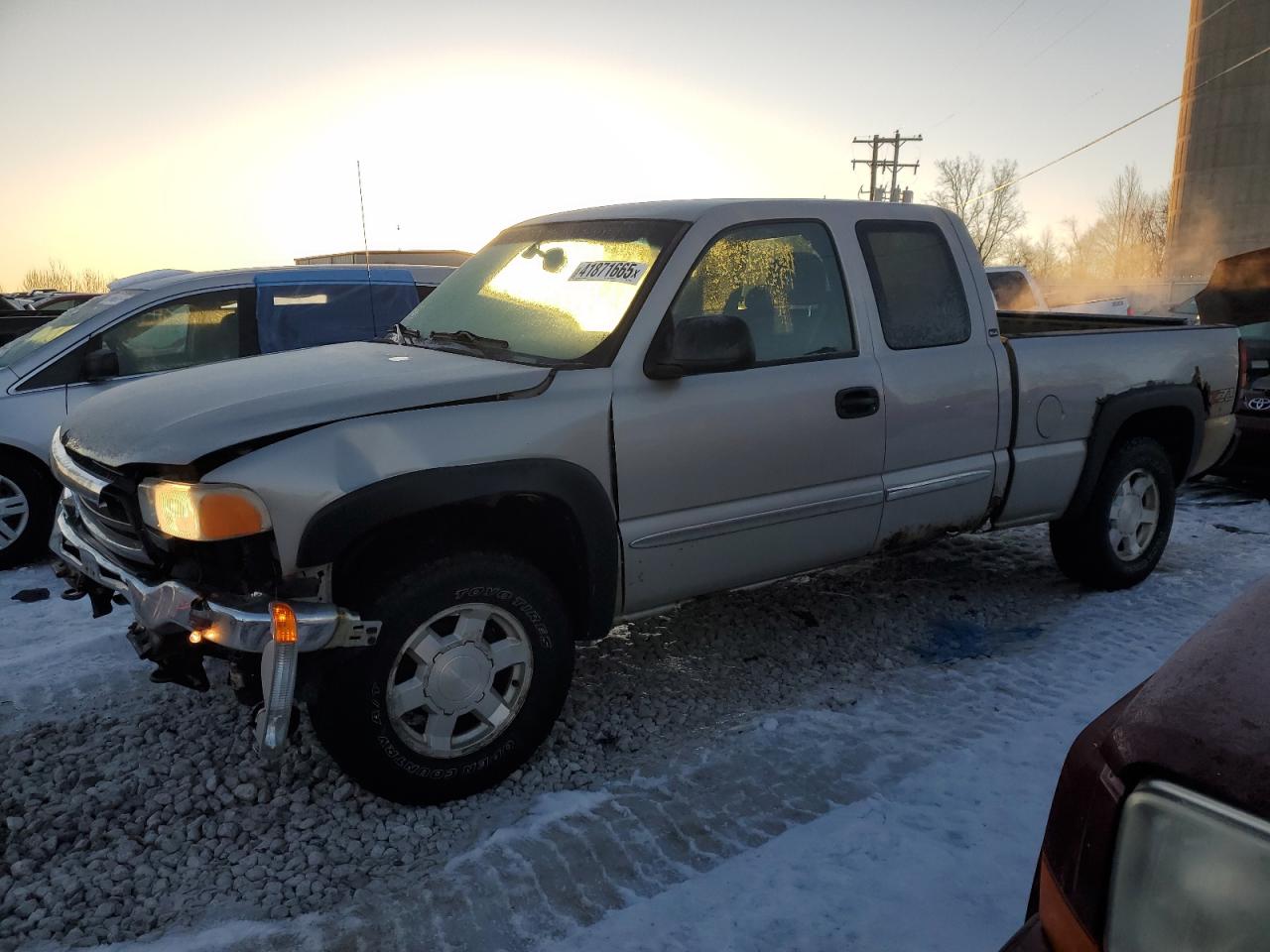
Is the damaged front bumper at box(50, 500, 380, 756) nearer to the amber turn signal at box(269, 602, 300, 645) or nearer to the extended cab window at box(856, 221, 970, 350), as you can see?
the amber turn signal at box(269, 602, 300, 645)

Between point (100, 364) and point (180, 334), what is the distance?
54 cm

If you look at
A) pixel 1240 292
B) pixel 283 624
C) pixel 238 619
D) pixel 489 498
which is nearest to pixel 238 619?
pixel 238 619

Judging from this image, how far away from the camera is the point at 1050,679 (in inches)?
160

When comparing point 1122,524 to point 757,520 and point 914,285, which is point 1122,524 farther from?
point 757,520

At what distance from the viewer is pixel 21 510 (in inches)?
219

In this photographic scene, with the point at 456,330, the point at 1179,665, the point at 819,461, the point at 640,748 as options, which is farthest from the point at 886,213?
the point at 1179,665

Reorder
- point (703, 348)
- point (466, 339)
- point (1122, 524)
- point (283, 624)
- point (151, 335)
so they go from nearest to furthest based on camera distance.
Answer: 1. point (283, 624)
2. point (703, 348)
3. point (466, 339)
4. point (1122, 524)
5. point (151, 335)

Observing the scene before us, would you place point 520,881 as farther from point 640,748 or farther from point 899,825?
point 899,825

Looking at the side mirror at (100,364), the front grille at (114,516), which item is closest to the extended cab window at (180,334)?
the side mirror at (100,364)

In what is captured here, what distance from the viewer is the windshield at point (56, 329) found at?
19.3ft

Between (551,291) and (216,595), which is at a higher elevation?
(551,291)

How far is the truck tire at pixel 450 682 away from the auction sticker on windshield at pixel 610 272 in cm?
116

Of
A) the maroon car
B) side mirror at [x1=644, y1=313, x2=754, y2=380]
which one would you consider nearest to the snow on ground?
the maroon car

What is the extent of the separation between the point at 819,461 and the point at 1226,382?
306cm
